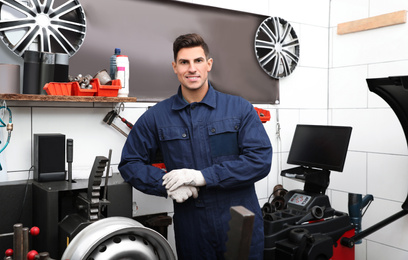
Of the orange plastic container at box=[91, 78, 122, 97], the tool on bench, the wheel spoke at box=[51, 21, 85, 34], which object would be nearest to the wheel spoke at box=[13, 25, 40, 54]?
the wheel spoke at box=[51, 21, 85, 34]

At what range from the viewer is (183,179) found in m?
1.76

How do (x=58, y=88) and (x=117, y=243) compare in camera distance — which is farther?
(x=58, y=88)

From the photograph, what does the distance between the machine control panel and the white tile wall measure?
0.45 m

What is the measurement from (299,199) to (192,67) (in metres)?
1.17

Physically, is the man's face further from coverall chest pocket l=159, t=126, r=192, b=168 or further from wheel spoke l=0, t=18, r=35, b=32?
wheel spoke l=0, t=18, r=35, b=32

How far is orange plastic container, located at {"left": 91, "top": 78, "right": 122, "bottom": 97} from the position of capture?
2.01 m

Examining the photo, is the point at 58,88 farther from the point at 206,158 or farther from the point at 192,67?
the point at 206,158

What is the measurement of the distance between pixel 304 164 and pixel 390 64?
3.16 feet

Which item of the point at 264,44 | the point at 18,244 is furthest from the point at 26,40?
the point at 264,44

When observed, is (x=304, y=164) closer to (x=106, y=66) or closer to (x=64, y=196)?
(x=106, y=66)

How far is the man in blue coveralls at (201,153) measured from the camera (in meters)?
1.84

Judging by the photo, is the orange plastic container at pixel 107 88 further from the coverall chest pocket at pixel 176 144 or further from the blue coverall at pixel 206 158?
the coverall chest pocket at pixel 176 144

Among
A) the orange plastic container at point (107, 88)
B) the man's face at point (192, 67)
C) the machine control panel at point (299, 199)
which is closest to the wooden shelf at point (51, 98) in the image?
the orange plastic container at point (107, 88)

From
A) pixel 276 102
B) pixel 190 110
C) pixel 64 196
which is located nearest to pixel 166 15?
pixel 190 110
